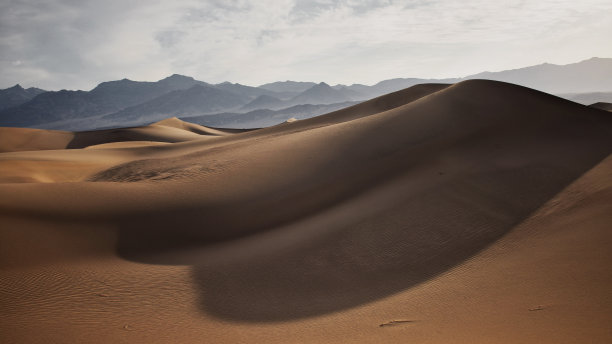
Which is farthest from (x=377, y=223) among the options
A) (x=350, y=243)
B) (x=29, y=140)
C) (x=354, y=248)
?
(x=29, y=140)

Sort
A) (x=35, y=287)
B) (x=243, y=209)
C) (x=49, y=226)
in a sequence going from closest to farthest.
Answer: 1. (x=35, y=287)
2. (x=49, y=226)
3. (x=243, y=209)

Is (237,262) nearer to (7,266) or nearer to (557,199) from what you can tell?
(7,266)

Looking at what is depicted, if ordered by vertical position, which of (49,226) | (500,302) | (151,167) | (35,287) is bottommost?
(500,302)

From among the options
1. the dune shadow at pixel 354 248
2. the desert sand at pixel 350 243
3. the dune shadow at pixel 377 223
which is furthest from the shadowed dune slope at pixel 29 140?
the dune shadow at pixel 377 223

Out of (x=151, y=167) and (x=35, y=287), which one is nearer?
(x=35, y=287)

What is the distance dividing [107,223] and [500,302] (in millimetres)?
9595

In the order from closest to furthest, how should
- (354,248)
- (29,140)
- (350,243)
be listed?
(354,248) → (350,243) → (29,140)

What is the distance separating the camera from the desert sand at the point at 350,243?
5352mm

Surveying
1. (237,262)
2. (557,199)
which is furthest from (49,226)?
(557,199)

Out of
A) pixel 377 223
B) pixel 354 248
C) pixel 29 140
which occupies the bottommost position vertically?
pixel 354 248

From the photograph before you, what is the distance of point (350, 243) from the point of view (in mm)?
8297

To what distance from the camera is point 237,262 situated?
8023mm

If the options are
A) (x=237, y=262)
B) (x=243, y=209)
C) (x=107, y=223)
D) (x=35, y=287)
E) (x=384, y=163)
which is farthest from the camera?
(x=384, y=163)

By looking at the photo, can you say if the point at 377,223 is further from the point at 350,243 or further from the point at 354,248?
the point at 354,248
